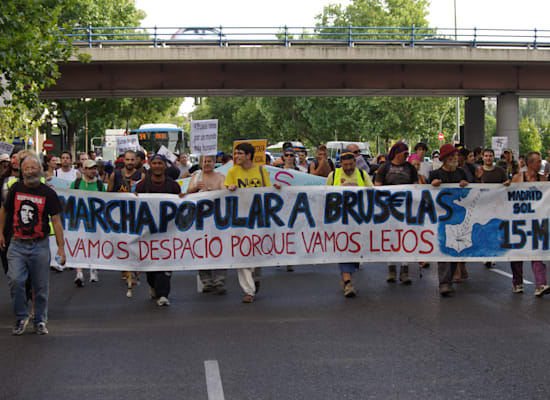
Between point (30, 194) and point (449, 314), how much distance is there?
4444 mm

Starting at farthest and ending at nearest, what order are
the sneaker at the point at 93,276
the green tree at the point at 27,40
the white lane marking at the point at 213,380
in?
1. the green tree at the point at 27,40
2. the sneaker at the point at 93,276
3. the white lane marking at the point at 213,380

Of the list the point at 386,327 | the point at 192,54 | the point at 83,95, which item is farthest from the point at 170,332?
the point at 83,95

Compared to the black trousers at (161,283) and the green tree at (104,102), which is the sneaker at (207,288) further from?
the green tree at (104,102)

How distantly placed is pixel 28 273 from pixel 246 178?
3.13 m

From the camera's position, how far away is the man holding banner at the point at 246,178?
9617 millimetres

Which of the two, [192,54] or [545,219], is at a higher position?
[192,54]

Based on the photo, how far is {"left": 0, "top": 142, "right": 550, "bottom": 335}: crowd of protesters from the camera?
303 inches

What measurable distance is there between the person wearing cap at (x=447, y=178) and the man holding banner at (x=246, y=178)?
2.11m

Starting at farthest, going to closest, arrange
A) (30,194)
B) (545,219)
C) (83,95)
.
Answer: (83,95), (545,219), (30,194)

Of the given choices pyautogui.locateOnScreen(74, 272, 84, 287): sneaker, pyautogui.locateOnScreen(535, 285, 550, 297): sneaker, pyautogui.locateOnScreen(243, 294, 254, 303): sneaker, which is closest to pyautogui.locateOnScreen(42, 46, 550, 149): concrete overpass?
pyautogui.locateOnScreen(74, 272, 84, 287): sneaker

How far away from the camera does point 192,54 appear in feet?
108

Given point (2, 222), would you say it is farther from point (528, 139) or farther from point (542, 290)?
point (528, 139)

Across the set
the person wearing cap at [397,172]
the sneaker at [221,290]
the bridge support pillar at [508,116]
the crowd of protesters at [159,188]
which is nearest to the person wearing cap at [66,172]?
the crowd of protesters at [159,188]

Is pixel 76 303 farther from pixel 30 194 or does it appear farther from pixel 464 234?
pixel 464 234
